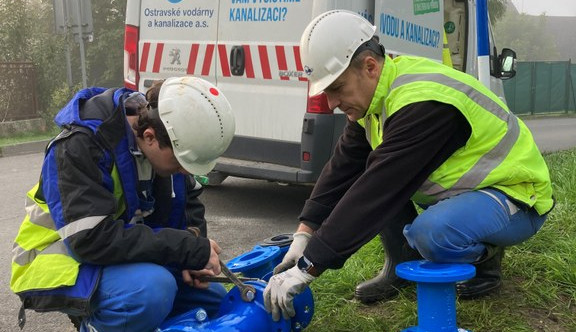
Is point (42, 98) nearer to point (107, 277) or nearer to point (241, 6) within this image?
point (241, 6)

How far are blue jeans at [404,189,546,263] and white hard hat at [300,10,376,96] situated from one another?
620mm

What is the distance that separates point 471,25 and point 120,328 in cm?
523

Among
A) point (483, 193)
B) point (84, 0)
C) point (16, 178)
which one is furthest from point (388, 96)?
point (84, 0)

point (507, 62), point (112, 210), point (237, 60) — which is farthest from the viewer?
point (507, 62)

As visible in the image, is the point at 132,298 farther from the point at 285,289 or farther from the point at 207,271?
the point at 285,289

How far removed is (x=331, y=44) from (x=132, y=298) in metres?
1.12

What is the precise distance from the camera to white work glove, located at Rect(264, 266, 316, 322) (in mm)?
2234

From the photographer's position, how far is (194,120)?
2246 mm

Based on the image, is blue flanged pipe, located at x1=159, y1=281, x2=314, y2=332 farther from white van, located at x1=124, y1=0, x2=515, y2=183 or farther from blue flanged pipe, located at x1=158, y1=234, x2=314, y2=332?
white van, located at x1=124, y1=0, x2=515, y2=183

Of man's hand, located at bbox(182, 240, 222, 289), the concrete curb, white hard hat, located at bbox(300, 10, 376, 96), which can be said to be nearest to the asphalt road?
man's hand, located at bbox(182, 240, 222, 289)

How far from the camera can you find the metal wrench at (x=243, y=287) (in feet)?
7.93

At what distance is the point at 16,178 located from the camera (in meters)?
7.75

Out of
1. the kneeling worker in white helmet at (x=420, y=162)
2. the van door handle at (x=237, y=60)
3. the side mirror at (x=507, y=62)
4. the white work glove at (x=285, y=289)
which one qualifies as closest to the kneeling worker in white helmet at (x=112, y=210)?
the white work glove at (x=285, y=289)

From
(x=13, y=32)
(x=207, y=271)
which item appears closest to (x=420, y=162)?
(x=207, y=271)
